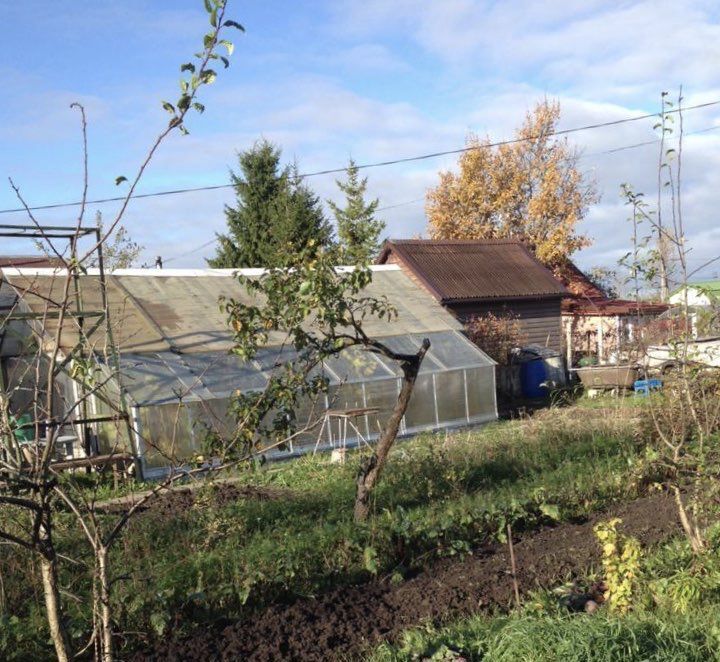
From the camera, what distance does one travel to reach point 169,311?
15.3 meters

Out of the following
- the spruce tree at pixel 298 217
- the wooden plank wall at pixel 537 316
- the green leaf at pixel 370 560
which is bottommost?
the green leaf at pixel 370 560

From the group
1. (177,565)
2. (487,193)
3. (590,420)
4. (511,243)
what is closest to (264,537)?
(177,565)

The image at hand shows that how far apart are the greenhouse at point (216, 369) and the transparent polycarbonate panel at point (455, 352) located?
0.09 ft

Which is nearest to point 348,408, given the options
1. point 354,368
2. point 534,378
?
point 354,368

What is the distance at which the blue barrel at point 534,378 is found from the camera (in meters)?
21.4

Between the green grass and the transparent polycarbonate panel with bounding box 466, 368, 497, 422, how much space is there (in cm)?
504

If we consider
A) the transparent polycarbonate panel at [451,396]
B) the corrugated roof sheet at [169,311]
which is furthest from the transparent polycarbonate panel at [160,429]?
the transparent polycarbonate panel at [451,396]

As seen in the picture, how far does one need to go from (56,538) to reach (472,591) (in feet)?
12.3

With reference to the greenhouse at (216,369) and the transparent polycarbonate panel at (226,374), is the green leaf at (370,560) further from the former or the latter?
the transparent polycarbonate panel at (226,374)

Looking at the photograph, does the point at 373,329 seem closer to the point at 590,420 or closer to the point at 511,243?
the point at 590,420

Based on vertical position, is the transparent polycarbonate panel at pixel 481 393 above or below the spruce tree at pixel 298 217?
below

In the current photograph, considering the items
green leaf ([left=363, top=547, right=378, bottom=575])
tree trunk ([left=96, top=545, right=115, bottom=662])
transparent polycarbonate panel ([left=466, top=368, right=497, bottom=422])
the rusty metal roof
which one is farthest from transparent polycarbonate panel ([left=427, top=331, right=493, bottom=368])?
tree trunk ([left=96, top=545, right=115, bottom=662])

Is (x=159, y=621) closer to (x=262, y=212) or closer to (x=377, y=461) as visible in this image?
(x=377, y=461)

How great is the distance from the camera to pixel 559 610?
5543 mm
